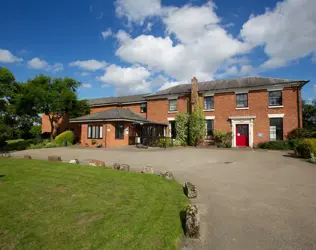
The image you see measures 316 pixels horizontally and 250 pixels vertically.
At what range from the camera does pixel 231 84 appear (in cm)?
2233

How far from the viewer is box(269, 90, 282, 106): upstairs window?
19.6 meters

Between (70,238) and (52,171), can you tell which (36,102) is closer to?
(52,171)

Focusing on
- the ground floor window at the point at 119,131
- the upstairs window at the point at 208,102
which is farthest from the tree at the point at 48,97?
the upstairs window at the point at 208,102

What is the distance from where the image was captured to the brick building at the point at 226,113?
1927 centimetres

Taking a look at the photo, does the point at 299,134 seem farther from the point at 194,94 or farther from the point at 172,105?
the point at 172,105

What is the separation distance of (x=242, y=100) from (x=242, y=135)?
13.0ft

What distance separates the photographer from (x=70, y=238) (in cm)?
318

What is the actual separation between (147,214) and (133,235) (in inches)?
34.3

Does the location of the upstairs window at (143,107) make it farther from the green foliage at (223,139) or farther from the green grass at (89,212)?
the green grass at (89,212)

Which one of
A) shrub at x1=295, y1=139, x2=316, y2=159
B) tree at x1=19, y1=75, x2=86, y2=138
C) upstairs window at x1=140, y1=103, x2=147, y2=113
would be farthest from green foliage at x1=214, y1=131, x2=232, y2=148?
tree at x1=19, y1=75, x2=86, y2=138

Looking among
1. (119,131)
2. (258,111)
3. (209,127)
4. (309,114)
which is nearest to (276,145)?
(258,111)

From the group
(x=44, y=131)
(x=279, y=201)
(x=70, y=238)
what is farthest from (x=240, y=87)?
(x=44, y=131)

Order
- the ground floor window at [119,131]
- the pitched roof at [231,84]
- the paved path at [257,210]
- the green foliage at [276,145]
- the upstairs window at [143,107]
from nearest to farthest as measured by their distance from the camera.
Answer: the paved path at [257,210] → the green foliage at [276,145] → the pitched roof at [231,84] → the ground floor window at [119,131] → the upstairs window at [143,107]

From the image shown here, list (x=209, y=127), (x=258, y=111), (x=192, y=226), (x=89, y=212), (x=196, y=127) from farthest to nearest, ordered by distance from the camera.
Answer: (x=209, y=127), (x=196, y=127), (x=258, y=111), (x=89, y=212), (x=192, y=226)
